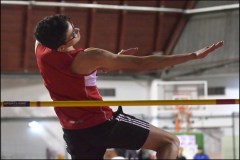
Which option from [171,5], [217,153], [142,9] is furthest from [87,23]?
[217,153]

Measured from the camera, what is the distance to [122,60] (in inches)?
151

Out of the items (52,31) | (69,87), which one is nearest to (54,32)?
(52,31)

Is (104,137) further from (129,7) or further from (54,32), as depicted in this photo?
(129,7)

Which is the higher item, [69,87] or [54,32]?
[54,32]

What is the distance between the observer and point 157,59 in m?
3.82

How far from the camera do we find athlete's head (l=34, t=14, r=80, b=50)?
3928mm

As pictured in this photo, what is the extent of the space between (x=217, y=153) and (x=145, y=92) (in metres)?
3.30

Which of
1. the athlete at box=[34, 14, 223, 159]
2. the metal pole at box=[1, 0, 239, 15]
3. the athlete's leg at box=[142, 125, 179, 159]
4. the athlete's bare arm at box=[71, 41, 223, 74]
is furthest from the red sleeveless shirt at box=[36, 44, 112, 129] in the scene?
the metal pole at box=[1, 0, 239, 15]

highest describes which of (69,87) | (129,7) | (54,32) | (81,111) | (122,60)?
(129,7)

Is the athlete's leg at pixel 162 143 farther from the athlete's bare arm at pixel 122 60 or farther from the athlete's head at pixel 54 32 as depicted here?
the athlete's head at pixel 54 32

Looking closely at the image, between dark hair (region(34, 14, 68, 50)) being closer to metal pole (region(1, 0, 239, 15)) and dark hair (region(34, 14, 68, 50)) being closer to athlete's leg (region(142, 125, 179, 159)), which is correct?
athlete's leg (region(142, 125, 179, 159))

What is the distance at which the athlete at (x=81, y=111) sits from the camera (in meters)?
3.93

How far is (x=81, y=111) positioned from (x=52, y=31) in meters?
0.69

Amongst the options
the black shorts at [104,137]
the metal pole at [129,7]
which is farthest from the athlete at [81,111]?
the metal pole at [129,7]
